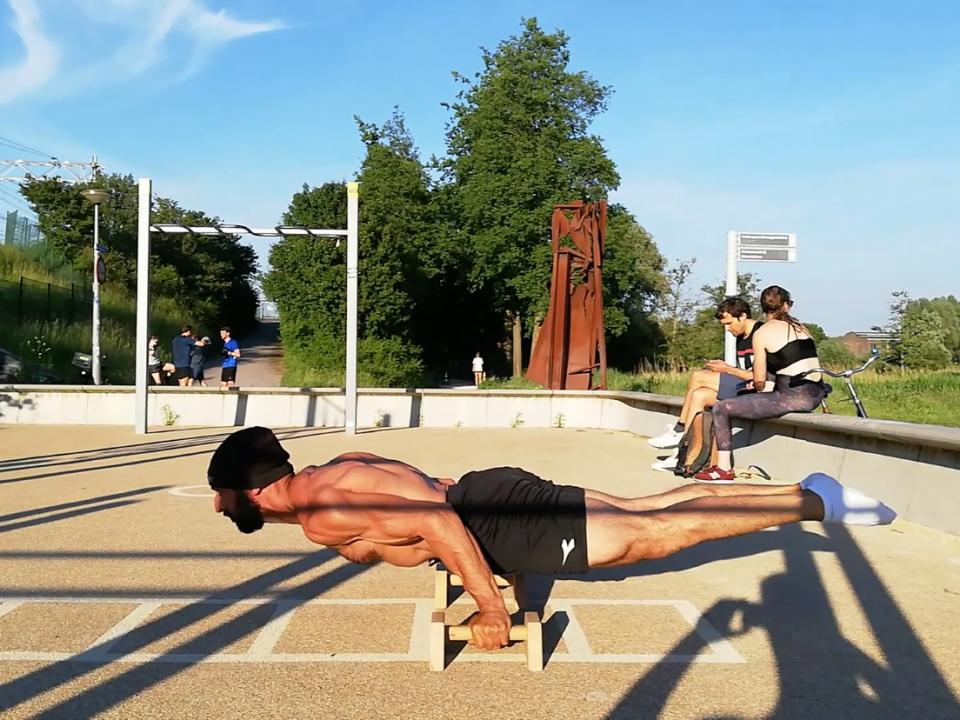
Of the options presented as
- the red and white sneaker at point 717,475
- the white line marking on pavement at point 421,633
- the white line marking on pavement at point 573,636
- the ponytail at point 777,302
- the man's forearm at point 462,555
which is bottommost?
the white line marking on pavement at point 421,633

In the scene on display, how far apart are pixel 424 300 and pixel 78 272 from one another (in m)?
16.0

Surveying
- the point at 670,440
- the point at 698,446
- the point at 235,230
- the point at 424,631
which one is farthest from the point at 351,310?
the point at 424,631

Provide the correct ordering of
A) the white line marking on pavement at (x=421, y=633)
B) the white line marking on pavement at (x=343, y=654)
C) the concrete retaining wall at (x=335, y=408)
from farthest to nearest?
the concrete retaining wall at (x=335, y=408) → the white line marking on pavement at (x=421, y=633) → the white line marking on pavement at (x=343, y=654)

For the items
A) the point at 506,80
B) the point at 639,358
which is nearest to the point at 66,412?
the point at 506,80

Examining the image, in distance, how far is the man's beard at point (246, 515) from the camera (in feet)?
12.2

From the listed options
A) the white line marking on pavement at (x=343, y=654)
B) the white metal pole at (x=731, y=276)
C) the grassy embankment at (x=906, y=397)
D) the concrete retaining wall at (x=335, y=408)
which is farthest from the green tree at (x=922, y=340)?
the white line marking on pavement at (x=343, y=654)

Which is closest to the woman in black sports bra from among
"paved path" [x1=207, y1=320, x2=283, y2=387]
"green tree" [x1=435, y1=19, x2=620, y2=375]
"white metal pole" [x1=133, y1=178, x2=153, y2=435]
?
"white metal pole" [x1=133, y1=178, x2=153, y2=435]

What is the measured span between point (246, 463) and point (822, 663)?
2544 millimetres

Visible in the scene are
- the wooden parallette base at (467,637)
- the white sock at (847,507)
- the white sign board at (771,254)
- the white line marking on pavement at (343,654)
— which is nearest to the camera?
the wooden parallette base at (467,637)

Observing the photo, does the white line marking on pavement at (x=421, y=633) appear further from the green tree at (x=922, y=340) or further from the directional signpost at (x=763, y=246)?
the green tree at (x=922, y=340)

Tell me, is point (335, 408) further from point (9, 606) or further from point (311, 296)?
point (311, 296)

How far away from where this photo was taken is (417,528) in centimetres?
367

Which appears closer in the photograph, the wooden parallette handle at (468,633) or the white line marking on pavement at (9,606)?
the wooden parallette handle at (468,633)

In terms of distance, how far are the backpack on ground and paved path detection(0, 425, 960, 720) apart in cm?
204
